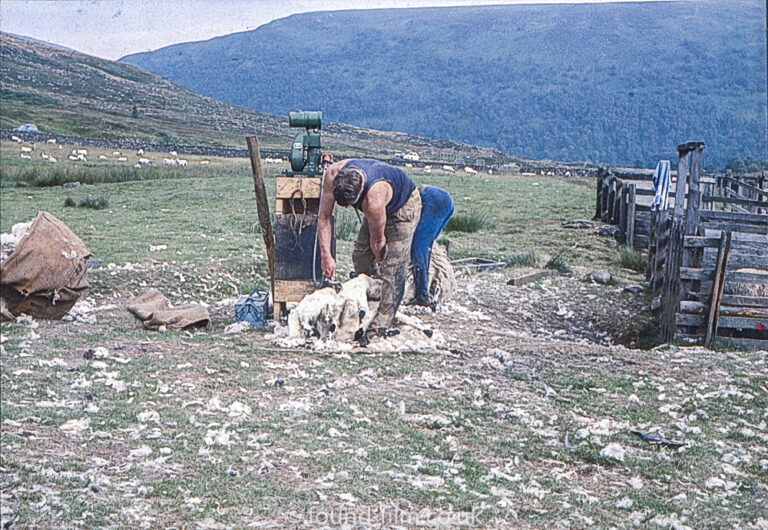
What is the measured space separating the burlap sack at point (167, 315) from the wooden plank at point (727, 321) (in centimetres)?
536

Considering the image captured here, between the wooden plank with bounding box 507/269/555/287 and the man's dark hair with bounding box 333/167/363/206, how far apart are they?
5472 mm

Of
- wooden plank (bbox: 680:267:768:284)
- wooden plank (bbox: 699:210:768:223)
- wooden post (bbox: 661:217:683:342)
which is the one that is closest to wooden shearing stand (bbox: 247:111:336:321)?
wooden plank (bbox: 680:267:768:284)

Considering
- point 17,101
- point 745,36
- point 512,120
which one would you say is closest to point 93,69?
point 17,101

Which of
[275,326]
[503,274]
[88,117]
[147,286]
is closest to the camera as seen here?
[275,326]

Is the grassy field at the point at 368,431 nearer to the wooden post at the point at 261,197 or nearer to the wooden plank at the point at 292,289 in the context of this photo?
the wooden plank at the point at 292,289

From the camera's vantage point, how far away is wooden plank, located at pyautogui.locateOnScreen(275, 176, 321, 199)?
748cm

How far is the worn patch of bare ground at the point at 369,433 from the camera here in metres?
3.78

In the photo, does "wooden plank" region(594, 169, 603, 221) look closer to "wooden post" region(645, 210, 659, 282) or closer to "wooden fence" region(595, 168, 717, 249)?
"wooden fence" region(595, 168, 717, 249)

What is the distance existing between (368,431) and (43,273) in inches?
157

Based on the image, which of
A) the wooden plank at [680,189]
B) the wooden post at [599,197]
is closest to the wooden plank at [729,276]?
the wooden plank at [680,189]

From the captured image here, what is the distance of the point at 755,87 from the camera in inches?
4653

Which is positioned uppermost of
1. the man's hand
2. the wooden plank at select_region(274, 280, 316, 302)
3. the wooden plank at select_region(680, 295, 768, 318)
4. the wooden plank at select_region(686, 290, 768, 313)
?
the man's hand

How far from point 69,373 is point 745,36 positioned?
152970 mm

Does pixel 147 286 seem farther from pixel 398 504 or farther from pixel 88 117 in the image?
pixel 88 117
